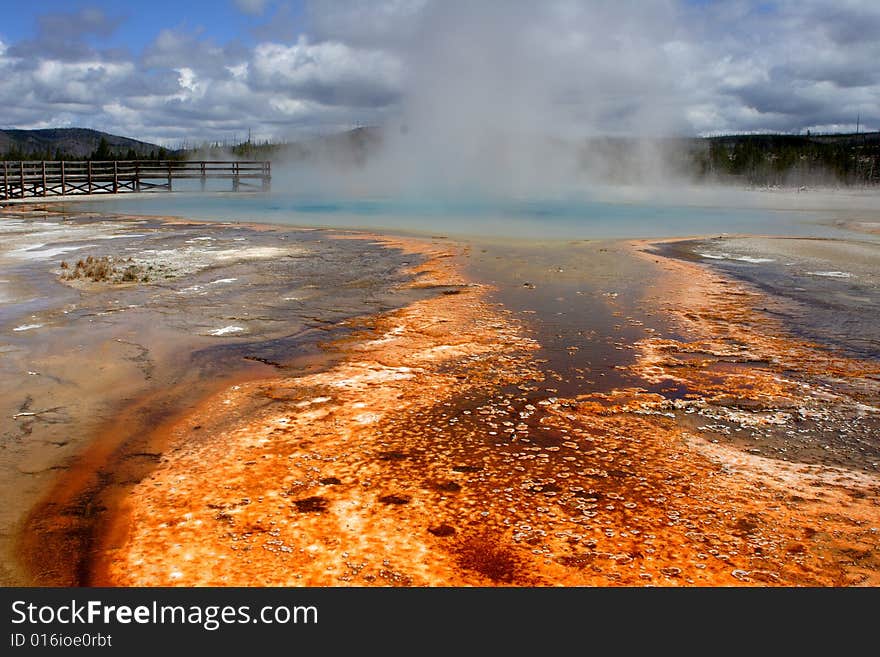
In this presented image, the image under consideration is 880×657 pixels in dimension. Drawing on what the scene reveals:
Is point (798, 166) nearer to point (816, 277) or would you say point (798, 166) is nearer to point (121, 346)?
point (816, 277)

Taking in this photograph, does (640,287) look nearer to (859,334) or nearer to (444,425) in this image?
(859,334)

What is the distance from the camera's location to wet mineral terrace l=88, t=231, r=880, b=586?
A: 3102mm

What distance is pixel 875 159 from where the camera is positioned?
91.1m

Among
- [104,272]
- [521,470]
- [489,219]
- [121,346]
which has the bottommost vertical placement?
[521,470]

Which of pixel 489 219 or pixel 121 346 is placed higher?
pixel 489 219

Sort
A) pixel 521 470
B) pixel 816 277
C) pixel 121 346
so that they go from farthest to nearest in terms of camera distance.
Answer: pixel 816 277
pixel 121 346
pixel 521 470

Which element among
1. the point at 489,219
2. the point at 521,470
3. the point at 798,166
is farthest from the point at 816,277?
the point at 798,166

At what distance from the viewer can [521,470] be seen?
4.04 metres

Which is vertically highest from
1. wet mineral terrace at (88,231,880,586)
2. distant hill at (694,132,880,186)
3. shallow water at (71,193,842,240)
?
distant hill at (694,132,880,186)

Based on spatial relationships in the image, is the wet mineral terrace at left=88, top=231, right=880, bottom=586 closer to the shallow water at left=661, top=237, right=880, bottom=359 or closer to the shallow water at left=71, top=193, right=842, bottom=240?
the shallow water at left=661, top=237, right=880, bottom=359

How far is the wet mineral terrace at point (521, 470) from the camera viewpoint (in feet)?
10.2

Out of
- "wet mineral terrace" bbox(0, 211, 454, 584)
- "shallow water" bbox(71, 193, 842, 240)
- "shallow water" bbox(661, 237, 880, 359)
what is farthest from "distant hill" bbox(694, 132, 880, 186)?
"wet mineral terrace" bbox(0, 211, 454, 584)

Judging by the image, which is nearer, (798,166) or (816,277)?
(816,277)

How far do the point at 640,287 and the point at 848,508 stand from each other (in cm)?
721
